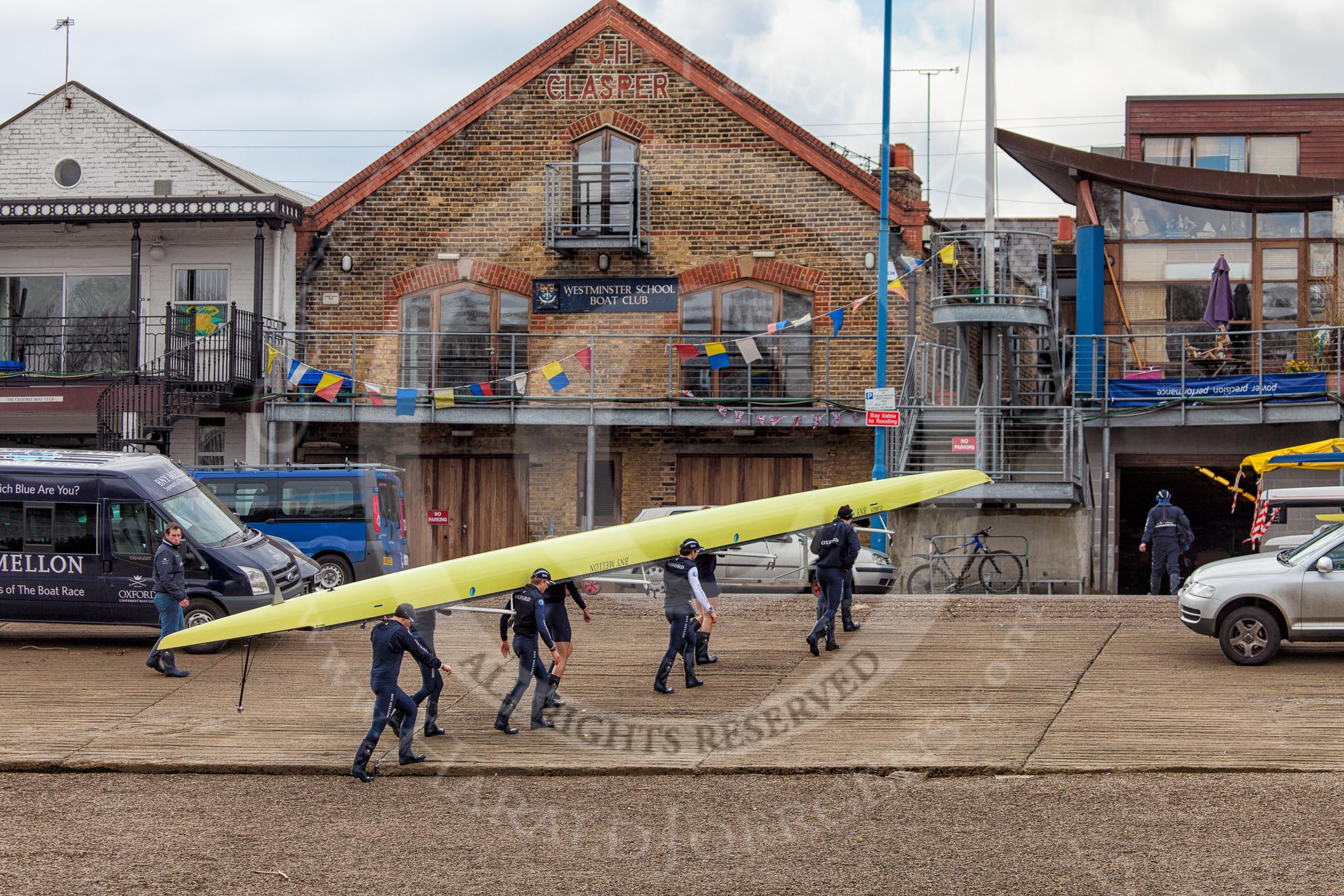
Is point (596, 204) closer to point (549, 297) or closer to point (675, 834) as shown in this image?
point (549, 297)

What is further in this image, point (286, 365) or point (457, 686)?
point (286, 365)

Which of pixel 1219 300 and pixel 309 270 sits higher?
pixel 309 270

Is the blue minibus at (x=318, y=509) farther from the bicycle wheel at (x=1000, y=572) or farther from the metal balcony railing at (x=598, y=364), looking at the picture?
the bicycle wheel at (x=1000, y=572)

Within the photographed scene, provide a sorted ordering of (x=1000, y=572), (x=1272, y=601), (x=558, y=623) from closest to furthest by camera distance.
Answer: (x=558, y=623) < (x=1272, y=601) < (x=1000, y=572)

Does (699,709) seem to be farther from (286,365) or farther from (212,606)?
(286,365)

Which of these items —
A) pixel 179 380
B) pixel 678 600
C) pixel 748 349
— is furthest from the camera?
pixel 748 349

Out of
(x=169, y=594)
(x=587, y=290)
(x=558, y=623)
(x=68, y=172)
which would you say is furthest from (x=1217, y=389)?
(x=68, y=172)

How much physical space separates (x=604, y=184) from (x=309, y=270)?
6.18 m

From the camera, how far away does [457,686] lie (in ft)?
53.1

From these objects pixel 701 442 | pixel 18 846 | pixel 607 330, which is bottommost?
pixel 18 846

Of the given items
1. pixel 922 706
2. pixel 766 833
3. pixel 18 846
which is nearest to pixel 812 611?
pixel 922 706

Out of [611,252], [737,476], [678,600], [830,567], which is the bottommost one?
[678,600]

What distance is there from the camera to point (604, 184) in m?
28.2

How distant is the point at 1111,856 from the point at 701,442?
18.7 meters
